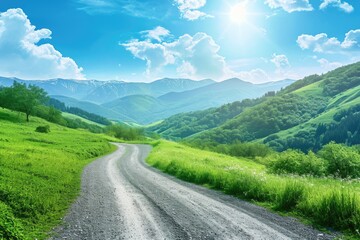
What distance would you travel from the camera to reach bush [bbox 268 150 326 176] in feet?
159

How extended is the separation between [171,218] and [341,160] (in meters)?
41.9

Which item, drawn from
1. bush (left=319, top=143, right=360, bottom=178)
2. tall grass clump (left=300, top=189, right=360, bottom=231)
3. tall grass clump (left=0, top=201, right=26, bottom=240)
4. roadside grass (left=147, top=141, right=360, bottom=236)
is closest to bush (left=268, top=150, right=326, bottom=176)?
bush (left=319, top=143, right=360, bottom=178)

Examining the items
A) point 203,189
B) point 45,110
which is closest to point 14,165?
point 203,189

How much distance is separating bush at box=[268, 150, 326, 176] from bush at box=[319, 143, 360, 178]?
1.35 m

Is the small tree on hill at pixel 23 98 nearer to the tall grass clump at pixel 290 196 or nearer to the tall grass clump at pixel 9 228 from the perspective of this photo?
the tall grass clump at pixel 9 228

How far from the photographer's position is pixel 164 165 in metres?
42.1

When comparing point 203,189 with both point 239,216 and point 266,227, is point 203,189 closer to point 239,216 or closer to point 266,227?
point 239,216

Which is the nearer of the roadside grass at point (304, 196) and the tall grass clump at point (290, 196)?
the roadside grass at point (304, 196)

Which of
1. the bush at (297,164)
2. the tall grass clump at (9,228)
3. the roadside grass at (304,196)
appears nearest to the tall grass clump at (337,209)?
the roadside grass at (304,196)

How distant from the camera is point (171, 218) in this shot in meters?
15.8

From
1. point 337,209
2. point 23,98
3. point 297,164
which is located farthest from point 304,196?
point 23,98

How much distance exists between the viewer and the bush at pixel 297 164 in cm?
4847

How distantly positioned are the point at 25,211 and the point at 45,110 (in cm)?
15378

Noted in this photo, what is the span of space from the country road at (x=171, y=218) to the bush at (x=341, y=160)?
1289 inches
